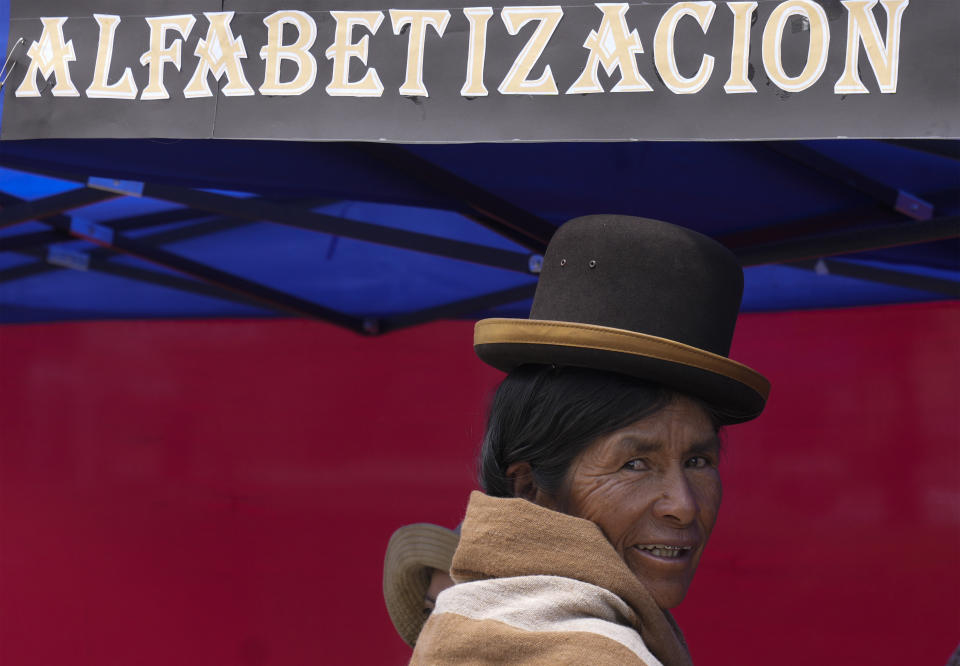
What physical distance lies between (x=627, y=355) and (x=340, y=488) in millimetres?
3572

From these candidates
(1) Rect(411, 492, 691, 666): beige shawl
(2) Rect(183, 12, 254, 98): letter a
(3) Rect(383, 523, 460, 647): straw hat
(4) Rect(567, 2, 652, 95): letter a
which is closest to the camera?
(1) Rect(411, 492, 691, 666): beige shawl

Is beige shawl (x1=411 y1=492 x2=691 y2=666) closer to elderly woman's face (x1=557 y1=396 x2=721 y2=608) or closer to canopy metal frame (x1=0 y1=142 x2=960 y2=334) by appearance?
elderly woman's face (x1=557 y1=396 x2=721 y2=608)

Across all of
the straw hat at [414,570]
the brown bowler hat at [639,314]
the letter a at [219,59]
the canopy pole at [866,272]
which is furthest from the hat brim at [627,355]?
the canopy pole at [866,272]

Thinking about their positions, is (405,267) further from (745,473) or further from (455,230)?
(745,473)

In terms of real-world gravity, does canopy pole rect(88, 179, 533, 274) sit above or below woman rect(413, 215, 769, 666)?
above

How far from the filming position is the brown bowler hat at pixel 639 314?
1.32 metres

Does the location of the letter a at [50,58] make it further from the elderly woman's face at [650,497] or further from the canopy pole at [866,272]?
the canopy pole at [866,272]

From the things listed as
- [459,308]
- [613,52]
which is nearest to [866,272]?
[459,308]

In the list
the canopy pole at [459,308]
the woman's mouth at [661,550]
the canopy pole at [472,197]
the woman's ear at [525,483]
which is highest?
the canopy pole at [472,197]

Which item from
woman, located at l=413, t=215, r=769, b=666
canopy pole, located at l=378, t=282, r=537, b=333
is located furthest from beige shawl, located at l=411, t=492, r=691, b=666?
canopy pole, located at l=378, t=282, r=537, b=333

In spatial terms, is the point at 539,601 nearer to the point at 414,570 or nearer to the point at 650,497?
the point at 650,497

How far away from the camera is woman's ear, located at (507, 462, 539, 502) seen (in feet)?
4.67

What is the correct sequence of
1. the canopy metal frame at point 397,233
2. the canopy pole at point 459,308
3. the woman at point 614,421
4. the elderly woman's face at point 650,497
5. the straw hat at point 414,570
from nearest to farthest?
the woman at point 614,421 < the elderly woman's face at point 650,497 < the straw hat at point 414,570 < the canopy metal frame at point 397,233 < the canopy pole at point 459,308

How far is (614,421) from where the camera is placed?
1364mm
